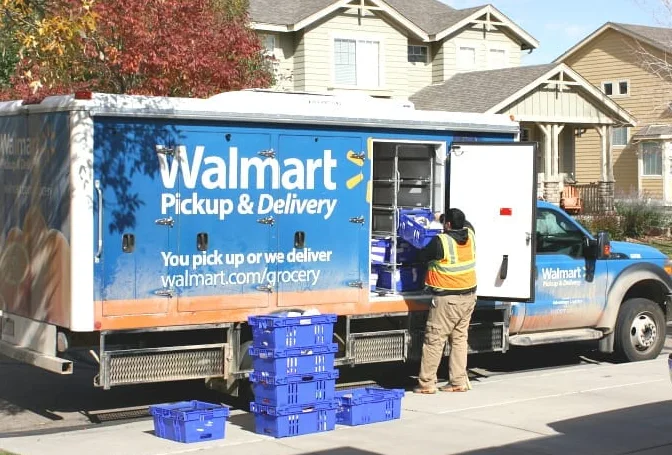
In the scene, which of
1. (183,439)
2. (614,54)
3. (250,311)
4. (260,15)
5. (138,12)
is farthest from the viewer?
(614,54)

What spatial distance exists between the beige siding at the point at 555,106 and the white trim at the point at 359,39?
147 inches

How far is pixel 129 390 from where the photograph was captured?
11.4 meters

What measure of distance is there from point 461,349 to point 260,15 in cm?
2074

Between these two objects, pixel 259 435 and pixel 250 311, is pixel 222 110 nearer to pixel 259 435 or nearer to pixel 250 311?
pixel 250 311

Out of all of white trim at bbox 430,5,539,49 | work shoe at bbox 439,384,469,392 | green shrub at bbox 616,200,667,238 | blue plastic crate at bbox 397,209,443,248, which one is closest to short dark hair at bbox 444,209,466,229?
blue plastic crate at bbox 397,209,443,248

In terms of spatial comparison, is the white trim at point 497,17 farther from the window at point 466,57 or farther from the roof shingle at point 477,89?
the roof shingle at point 477,89

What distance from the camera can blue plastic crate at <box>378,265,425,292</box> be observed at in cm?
1123

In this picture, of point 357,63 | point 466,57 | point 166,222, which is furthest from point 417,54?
point 166,222

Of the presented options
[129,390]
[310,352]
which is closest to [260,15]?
[129,390]

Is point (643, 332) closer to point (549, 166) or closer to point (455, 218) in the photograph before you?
point (455, 218)

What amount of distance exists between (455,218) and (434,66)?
24084 mm

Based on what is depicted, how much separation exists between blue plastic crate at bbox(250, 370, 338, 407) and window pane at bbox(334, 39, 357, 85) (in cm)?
2275

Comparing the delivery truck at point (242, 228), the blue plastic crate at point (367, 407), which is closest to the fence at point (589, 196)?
the delivery truck at point (242, 228)

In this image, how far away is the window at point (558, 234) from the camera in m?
12.2
